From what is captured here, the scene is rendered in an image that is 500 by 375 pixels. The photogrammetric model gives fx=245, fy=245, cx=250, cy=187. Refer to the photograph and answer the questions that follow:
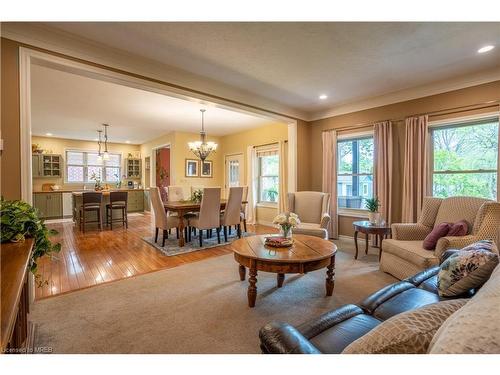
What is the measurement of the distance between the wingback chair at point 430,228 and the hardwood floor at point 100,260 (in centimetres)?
240

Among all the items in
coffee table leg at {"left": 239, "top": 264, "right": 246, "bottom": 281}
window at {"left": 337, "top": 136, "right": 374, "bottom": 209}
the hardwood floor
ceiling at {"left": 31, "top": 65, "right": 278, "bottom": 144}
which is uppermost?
ceiling at {"left": 31, "top": 65, "right": 278, "bottom": 144}

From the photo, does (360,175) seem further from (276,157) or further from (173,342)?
(173,342)

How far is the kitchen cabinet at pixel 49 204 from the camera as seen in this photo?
6906 mm

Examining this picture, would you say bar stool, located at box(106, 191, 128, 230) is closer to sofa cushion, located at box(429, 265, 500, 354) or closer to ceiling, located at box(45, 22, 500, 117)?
ceiling, located at box(45, 22, 500, 117)

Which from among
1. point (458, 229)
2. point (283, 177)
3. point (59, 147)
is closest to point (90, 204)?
point (59, 147)

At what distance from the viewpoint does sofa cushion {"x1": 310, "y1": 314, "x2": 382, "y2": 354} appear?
3.74 ft

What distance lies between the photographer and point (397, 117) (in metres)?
4.07

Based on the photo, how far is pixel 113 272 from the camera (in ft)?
10.3

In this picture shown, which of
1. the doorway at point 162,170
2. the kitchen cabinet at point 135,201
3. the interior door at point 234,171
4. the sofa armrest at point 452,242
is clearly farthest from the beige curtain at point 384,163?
the kitchen cabinet at point 135,201

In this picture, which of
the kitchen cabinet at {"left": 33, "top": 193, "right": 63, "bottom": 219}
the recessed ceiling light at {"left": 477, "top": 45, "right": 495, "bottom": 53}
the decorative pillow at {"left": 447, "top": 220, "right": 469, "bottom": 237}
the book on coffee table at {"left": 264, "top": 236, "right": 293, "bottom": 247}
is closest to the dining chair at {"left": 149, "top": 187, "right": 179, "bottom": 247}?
the book on coffee table at {"left": 264, "top": 236, "right": 293, "bottom": 247}

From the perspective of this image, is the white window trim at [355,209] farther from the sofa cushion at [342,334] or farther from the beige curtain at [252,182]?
the sofa cushion at [342,334]

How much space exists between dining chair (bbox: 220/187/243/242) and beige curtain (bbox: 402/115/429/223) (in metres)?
2.75
